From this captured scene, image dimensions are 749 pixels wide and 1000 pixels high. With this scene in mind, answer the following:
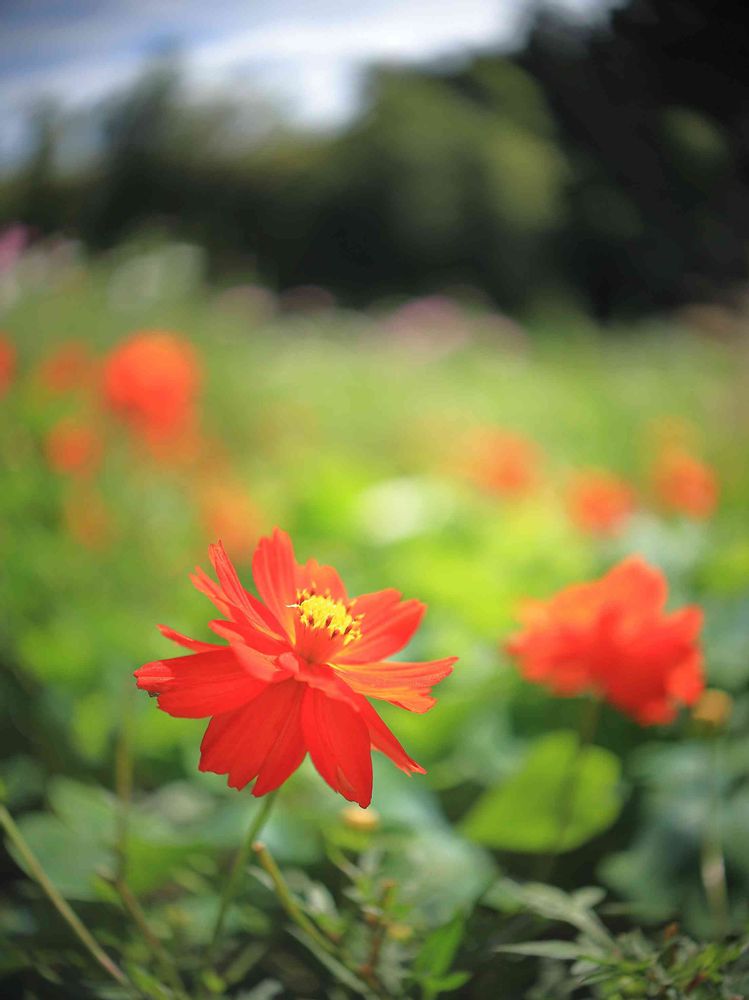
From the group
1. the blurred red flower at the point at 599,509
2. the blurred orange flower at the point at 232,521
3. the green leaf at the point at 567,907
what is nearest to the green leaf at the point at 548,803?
the green leaf at the point at 567,907

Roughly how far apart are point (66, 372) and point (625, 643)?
0.91 metres

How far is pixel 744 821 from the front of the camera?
0.56 meters

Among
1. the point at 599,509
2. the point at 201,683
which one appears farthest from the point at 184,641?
the point at 599,509

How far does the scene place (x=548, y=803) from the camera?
0.56 m

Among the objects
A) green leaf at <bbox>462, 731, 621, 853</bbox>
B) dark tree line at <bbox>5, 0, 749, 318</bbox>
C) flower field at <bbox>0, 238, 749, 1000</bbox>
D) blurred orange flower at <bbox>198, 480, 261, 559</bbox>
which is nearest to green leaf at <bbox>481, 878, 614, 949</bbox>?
flower field at <bbox>0, 238, 749, 1000</bbox>

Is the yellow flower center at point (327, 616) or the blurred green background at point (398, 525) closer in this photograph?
Answer: the yellow flower center at point (327, 616)

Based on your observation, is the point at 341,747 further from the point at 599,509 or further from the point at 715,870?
the point at 599,509

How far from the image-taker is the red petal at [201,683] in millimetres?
289

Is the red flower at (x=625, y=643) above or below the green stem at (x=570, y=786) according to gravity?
above

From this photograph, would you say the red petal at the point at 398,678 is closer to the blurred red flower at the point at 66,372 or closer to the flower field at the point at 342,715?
the flower field at the point at 342,715

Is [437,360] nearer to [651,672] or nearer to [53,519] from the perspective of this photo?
[53,519]

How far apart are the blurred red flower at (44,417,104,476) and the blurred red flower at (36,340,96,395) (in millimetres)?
48

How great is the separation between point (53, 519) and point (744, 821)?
896 mm

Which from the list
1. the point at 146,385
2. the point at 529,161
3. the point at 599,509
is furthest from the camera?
the point at 599,509
